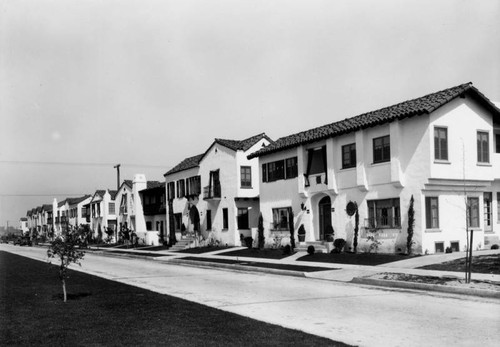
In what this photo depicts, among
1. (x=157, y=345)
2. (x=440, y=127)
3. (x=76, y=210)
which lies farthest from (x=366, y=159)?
(x=76, y=210)

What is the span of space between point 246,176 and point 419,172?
1715 centimetres

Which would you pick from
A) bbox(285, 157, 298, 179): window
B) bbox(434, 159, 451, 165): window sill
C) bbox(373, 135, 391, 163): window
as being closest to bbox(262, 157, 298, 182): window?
Answer: bbox(285, 157, 298, 179): window

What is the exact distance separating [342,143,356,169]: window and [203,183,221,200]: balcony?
1436cm

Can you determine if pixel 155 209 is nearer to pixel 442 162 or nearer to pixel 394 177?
pixel 394 177

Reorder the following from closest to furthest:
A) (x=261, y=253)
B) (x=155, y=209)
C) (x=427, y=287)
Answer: (x=427, y=287) < (x=261, y=253) < (x=155, y=209)

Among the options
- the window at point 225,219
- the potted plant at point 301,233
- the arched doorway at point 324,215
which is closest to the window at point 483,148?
the arched doorway at point 324,215

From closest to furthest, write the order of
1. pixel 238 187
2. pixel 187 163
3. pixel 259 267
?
pixel 259 267 → pixel 238 187 → pixel 187 163

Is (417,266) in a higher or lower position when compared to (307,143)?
lower

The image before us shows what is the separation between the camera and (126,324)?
382 inches

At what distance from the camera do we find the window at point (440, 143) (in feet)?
79.5

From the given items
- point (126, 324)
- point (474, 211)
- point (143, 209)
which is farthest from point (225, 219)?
point (126, 324)

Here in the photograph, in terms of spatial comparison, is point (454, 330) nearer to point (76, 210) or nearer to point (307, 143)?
point (307, 143)

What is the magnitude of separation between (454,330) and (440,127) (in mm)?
16847

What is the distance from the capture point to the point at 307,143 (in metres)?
31.3
